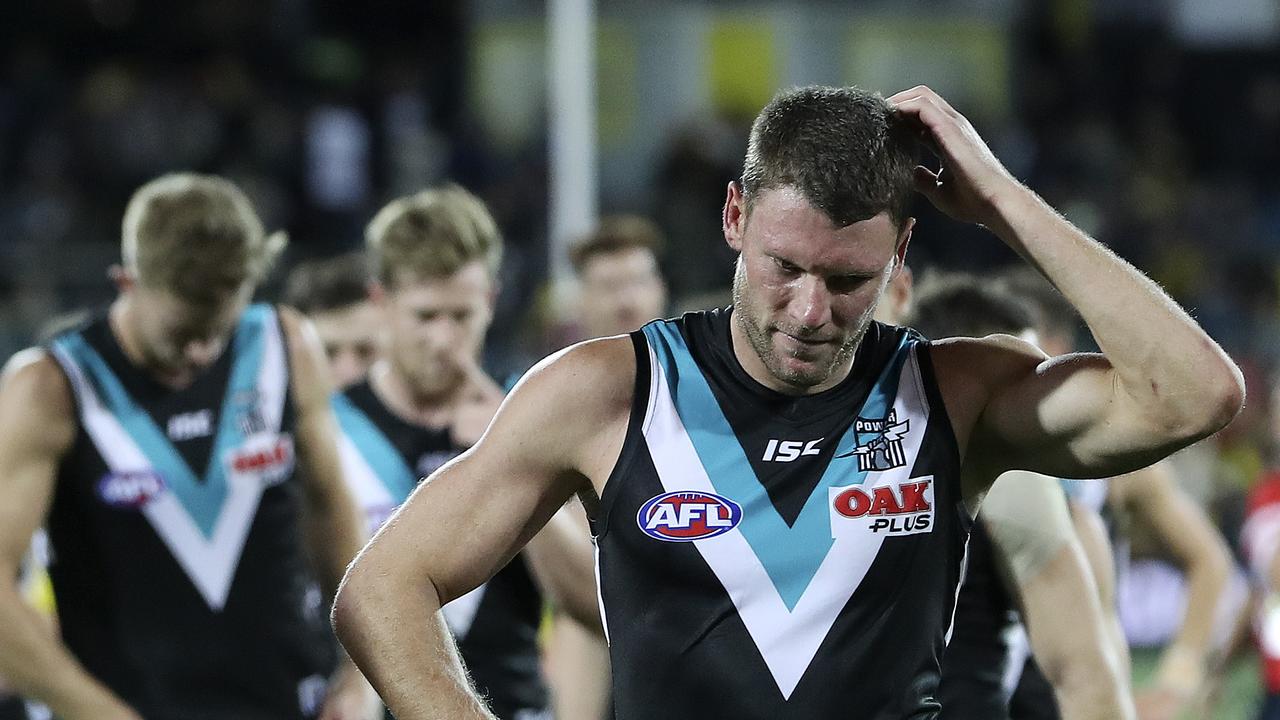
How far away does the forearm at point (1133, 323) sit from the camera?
305cm

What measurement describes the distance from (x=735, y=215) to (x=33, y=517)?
2.33 meters

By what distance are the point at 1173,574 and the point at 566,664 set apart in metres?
10.2

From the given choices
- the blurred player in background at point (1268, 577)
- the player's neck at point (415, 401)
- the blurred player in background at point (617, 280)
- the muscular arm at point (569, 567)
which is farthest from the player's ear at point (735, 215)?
the blurred player in background at point (1268, 577)

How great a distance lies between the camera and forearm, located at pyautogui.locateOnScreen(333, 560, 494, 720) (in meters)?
3.06

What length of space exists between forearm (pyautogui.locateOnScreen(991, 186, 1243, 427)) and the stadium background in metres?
9.48

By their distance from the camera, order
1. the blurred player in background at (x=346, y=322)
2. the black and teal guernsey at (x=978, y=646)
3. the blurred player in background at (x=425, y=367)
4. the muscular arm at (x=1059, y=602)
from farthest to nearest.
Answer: the blurred player in background at (x=346, y=322) → the blurred player in background at (x=425, y=367) → the black and teal guernsey at (x=978, y=646) → the muscular arm at (x=1059, y=602)

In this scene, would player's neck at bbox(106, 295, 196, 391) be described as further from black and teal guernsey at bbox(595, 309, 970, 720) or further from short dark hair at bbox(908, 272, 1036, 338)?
black and teal guernsey at bbox(595, 309, 970, 720)

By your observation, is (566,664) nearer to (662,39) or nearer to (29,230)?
(29,230)

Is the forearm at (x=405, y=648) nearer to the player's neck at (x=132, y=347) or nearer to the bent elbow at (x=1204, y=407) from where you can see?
the bent elbow at (x=1204, y=407)

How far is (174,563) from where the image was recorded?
489 cm

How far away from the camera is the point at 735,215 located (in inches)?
127

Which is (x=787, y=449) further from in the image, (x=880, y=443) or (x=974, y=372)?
(x=974, y=372)

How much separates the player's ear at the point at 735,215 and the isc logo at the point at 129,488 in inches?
89.2

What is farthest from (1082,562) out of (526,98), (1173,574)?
(526,98)
